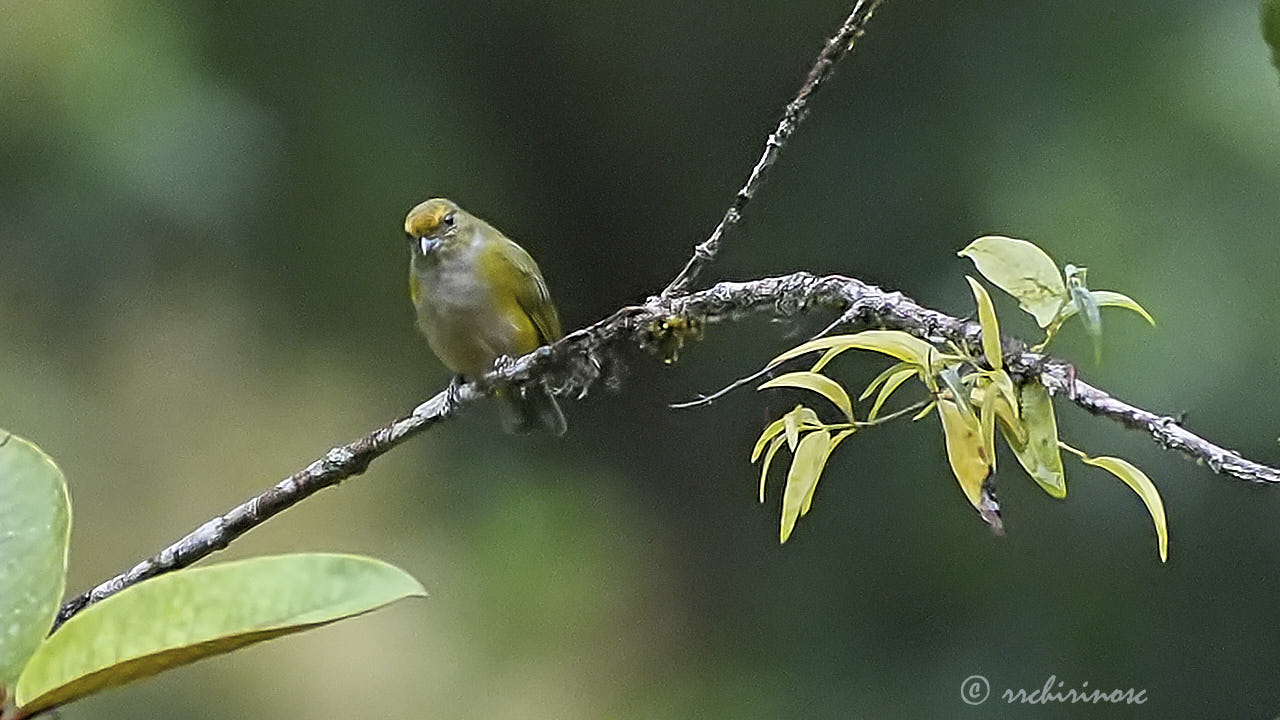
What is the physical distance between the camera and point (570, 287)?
9.16 feet

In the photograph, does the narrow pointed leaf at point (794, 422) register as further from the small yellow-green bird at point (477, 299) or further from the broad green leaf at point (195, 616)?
the small yellow-green bird at point (477, 299)

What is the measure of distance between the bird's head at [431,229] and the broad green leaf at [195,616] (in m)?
1.80

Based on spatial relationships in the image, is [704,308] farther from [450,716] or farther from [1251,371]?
[450,716]

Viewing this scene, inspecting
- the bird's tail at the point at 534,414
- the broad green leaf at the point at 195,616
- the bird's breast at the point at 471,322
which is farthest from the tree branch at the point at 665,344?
the bird's tail at the point at 534,414

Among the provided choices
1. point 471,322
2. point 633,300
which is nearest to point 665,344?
point 471,322

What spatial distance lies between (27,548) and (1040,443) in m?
0.36

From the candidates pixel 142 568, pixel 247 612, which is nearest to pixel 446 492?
pixel 142 568

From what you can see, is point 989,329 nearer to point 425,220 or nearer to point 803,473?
point 803,473

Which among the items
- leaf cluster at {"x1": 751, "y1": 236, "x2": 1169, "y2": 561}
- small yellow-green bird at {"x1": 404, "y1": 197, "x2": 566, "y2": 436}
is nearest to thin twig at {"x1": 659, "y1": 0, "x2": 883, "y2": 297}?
leaf cluster at {"x1": 751, "y1": 236, "x2": 1169, "y2": 561}

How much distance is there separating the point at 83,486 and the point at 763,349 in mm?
1516

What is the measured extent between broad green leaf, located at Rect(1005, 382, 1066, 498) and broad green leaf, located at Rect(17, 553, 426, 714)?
0.29m

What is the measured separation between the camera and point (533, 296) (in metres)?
2.13

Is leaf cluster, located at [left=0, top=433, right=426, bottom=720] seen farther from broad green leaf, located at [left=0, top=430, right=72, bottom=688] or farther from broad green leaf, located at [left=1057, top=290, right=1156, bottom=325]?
broad green leaf, located at [left=1057, top=290, right=1156, bottom=325]

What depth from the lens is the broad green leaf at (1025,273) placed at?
537mm
